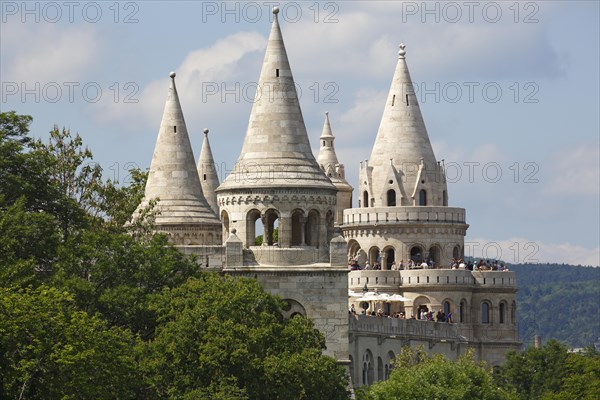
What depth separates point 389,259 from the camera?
12419 cm

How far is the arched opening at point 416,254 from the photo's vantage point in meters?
124

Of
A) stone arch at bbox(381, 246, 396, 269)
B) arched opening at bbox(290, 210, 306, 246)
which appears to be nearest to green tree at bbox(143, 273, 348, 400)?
arched opening at bbox(290, 210, 306, 246)

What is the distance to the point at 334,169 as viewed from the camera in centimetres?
12681

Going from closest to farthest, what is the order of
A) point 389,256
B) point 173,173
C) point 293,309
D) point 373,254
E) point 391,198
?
point 293,309 → point 173,173 → point 389,256 → point 373,254 → point 391,198

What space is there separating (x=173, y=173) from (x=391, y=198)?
2840 centimetres

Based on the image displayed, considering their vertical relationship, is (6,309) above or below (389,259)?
below

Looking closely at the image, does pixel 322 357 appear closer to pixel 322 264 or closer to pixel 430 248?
pixel 322 264

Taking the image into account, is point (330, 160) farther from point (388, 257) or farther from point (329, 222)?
point (329, 222)

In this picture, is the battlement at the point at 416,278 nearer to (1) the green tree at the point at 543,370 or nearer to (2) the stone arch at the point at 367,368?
(1) the green tree at the point at 543,370

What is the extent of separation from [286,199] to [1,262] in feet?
43.1

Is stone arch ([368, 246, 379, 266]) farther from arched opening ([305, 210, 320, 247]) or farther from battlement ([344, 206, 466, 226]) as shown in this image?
arched opening ([305, 210, 320, 247])

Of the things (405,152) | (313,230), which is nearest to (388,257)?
(405,152)

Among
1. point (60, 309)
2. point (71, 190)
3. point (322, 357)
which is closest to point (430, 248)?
point (71, 190)

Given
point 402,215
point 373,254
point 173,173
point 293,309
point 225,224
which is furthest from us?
point 373,254
